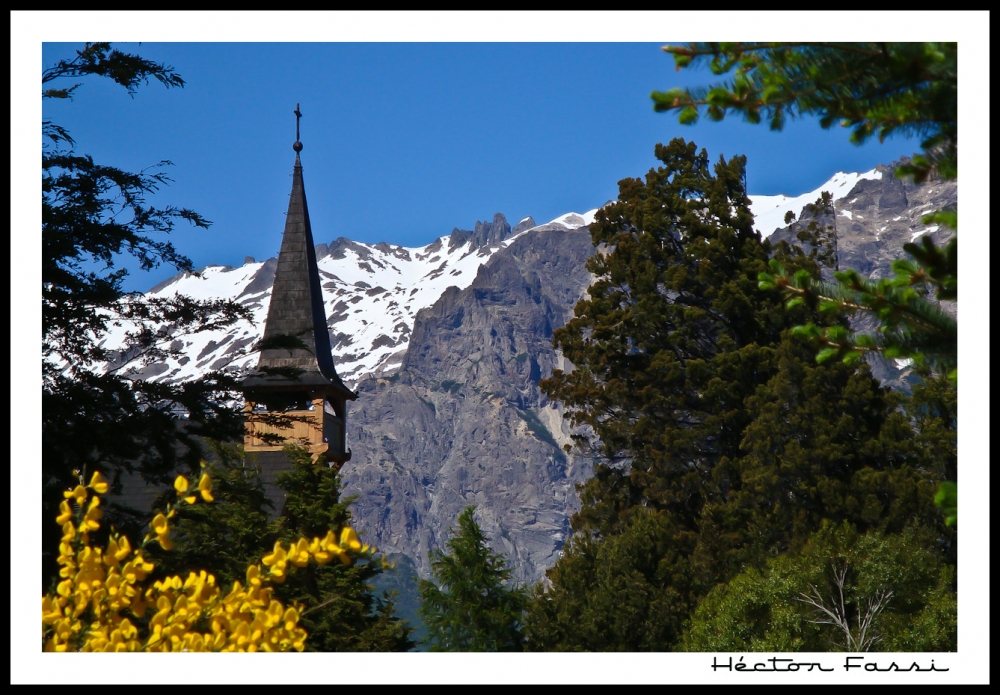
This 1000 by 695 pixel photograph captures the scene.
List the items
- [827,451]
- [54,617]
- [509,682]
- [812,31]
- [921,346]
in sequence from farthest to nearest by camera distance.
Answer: [827,451], [812,31], [509,682], [54,617], [921,346]

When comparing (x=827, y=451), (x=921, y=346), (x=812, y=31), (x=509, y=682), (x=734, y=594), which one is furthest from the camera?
(x=827, y=451)

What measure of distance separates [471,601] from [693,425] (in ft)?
32.3

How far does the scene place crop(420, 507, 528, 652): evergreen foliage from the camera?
88.6 feet

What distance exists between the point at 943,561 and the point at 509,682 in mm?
12736

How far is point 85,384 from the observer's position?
8.05 metres

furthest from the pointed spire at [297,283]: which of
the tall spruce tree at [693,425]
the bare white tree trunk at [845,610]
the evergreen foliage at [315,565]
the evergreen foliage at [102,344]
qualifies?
the evergreen foliage at [102,344]

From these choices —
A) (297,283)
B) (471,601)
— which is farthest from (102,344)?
(297,283)

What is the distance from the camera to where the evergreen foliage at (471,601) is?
2700 cm

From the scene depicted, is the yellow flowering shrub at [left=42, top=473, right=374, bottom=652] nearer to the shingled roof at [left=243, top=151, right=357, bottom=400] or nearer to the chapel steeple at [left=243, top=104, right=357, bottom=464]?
the chapel steeple at [left=243, top=104, right=357, bottom=464]

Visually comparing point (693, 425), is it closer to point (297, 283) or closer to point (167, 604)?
point (297, 283)

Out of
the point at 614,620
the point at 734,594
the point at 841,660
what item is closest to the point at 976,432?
the point at 841,660
